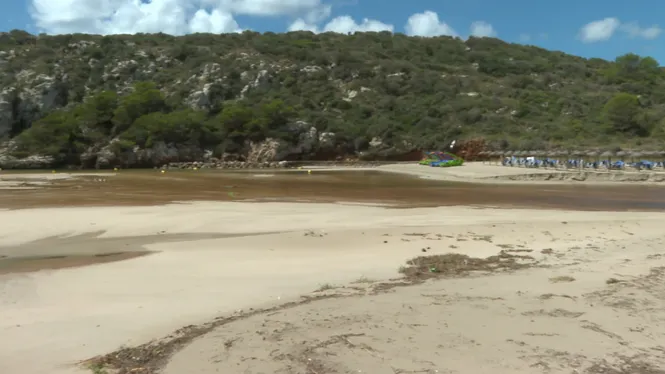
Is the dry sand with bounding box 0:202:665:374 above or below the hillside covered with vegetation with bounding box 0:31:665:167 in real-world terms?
below

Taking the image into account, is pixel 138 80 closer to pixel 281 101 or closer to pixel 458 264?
→ pixel 281 101

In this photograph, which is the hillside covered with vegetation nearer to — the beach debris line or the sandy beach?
the sandy beach

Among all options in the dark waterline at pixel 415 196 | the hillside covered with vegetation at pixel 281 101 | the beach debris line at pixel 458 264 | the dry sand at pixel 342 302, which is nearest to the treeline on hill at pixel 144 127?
the hillside covered with vegetation at pixel 281 101

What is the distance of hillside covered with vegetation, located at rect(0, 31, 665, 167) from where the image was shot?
2436 inches

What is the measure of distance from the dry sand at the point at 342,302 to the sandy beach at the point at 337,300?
0.09 ft

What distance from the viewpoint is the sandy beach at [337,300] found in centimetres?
480

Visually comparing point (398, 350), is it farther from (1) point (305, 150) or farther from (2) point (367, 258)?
(1) point (305, 150)

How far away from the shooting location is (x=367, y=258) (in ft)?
33.0

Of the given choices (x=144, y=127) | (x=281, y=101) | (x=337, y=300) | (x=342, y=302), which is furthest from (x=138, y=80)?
(x=342, y=302)

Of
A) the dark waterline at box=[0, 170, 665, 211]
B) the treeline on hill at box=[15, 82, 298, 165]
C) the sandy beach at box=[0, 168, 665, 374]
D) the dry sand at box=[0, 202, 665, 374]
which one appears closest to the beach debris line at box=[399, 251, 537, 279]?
the sandy beach at box=[0, 168, 665, 374]

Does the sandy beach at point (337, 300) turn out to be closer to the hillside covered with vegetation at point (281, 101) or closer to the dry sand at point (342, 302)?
the dry sand at point (342, 302)

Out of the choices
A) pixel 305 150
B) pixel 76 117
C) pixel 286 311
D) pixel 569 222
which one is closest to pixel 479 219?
pixel 569 222

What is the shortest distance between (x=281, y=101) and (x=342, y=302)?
205 feet

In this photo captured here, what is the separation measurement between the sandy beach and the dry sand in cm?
3
